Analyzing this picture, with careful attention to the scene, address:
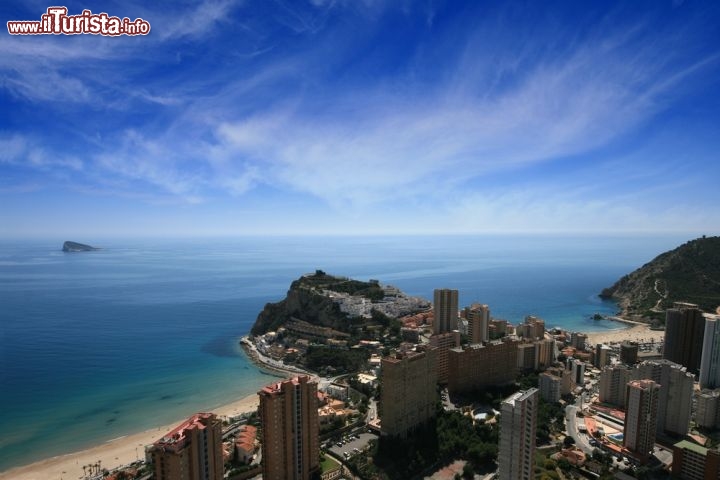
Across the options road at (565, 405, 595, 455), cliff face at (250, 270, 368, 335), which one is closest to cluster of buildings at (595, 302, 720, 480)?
road at (565, 405, 595, 455)

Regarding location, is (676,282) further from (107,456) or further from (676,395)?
(107,456)

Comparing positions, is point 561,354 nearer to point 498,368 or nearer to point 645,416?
point 498,368

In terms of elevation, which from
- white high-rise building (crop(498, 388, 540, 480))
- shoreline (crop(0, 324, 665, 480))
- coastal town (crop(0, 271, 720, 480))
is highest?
white high-rise building (crop(498, 388, 540, 480))

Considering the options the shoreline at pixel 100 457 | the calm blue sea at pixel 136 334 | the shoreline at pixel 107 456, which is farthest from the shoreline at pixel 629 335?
the shoreline at pixel 100 457

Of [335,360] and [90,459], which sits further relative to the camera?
[335,360]

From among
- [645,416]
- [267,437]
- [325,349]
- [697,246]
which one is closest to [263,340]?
[325,349]

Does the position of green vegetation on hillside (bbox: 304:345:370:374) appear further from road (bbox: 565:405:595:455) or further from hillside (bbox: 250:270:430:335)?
road (bbox: 565:405:595:455)

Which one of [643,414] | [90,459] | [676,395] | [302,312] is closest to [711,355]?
[676,395]
